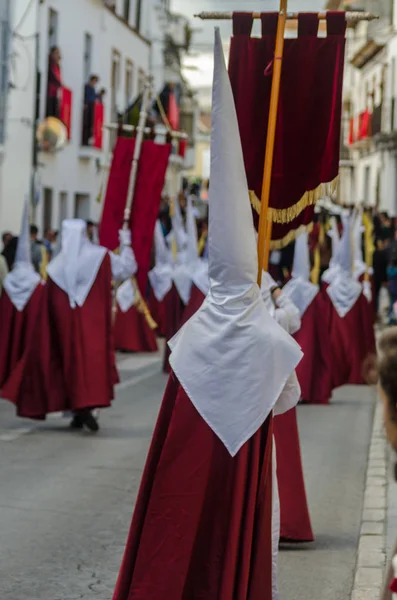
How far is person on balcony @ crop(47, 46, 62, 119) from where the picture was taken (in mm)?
30156

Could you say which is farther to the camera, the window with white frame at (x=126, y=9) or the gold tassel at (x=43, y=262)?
the window with white frame at (x=126, y=9)

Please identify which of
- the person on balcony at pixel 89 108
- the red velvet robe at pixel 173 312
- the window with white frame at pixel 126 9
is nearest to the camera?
the red velvet robe at pixel 173 312

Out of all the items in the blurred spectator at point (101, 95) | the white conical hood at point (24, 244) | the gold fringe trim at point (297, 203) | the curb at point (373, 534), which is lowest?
the curb at point (373, 534)

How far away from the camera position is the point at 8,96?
26844 millimetres

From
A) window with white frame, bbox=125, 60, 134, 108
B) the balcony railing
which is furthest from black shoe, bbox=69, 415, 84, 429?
the balcony railing

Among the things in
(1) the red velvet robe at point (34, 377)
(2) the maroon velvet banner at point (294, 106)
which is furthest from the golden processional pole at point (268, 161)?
(1) the red velvet robe at point (34, 377)

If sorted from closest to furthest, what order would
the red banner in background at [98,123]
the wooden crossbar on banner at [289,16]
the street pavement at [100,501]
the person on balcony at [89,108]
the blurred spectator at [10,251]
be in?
the street pavement at [100,501] → the wooden crossbar on banner at [289,16] → the blurred spectator at [10,251] → the person on balcony at [89,108] → the red banner in background at [98,123]

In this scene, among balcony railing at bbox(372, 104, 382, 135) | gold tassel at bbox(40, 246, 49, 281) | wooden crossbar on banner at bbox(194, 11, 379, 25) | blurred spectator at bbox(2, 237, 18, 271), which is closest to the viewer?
wooden crossbar on banner at bbox(194, 11, 379, 25)

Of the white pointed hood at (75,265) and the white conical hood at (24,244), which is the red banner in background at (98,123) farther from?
the white pointed hood at (75,265)

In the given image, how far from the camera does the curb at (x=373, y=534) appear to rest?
6.85 metres

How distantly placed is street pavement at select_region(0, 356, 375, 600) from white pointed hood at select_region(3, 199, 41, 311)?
4.29 feet

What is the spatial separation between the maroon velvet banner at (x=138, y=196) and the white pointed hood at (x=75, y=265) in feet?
17.6

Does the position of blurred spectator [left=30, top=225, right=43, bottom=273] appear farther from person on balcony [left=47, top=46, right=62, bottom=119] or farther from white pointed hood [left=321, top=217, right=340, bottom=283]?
person on balcony [left=47, top=46, right=62, bottom=119]

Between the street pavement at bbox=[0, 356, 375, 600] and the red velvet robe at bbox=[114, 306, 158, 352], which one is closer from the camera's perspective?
the street pavement at bbox=[0, 356, 375, 600]
